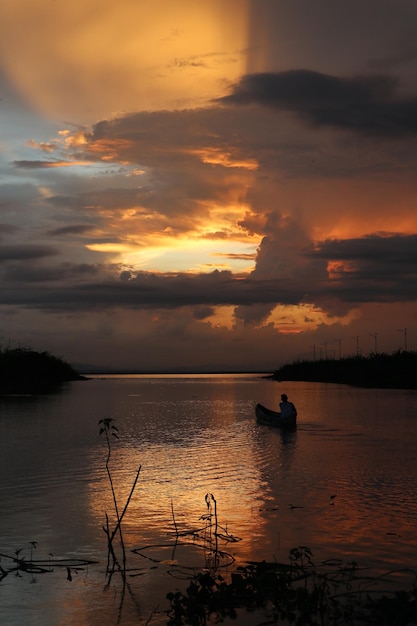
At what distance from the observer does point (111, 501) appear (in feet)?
75.2

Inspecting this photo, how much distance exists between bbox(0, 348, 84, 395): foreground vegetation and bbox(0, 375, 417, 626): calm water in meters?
82.0

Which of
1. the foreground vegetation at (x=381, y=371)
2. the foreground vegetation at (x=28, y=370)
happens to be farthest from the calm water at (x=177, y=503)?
the foreground vegetation at (x=381, y=371)

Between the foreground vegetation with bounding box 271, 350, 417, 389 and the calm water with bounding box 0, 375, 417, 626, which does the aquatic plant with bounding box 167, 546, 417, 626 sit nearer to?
the calm water with bounding box 0, 375, 417, 626

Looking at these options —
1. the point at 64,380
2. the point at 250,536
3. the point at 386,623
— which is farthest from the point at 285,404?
the point at 64,380

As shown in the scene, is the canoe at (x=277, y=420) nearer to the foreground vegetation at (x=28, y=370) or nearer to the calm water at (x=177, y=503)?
the calm water at (x=177, y=503)

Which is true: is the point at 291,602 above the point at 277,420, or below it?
below

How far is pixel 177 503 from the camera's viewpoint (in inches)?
887

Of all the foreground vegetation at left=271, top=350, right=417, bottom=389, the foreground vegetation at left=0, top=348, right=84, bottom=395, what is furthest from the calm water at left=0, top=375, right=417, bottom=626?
the foreground vegetation at left=271, top=350, right=417, bottom=389

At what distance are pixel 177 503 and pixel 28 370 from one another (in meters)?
123

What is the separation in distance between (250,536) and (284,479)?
10.3 meters

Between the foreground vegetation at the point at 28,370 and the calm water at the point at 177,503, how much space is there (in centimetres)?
8201

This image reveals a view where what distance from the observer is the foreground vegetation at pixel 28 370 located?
129 meters

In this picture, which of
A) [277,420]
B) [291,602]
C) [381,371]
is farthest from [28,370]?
[291,602]

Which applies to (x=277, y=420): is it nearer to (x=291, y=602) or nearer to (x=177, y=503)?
(x=177, y=503)
